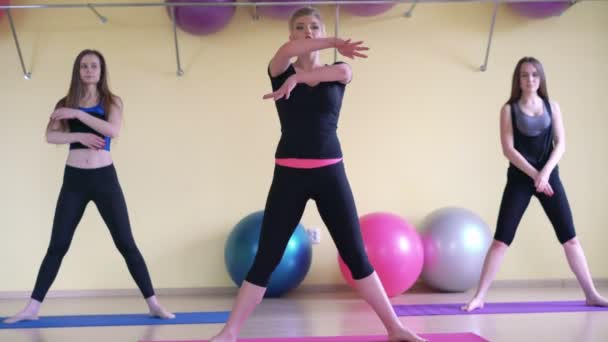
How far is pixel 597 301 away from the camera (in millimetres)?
3572

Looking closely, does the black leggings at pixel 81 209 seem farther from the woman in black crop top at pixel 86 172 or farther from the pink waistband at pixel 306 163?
the pink waistband at pixel 306 163

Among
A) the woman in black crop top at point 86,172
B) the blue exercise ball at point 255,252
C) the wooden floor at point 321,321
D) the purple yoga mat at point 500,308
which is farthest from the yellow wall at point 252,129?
the woman in black crop top at point 86,172

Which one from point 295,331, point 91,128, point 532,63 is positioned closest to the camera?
point 295,331

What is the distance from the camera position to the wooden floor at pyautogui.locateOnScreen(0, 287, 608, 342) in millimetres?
2865

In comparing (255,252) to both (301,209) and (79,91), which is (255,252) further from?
(301,209)

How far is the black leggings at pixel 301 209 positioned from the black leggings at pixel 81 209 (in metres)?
1.19

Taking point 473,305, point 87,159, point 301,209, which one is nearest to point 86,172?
point 87,159

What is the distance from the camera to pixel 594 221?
4762 millimetres

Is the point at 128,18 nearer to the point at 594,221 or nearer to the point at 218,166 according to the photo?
the point at 218,166

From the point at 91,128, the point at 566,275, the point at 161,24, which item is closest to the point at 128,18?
the point at 161,24

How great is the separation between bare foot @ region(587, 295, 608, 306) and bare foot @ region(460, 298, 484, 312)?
2.00 feet

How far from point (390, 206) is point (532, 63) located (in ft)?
5.14

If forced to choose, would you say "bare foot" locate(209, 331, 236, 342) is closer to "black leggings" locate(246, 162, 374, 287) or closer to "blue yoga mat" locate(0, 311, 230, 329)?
"black leggings" locate(246, 162, 374, 287)

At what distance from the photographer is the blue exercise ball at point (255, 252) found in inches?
162
